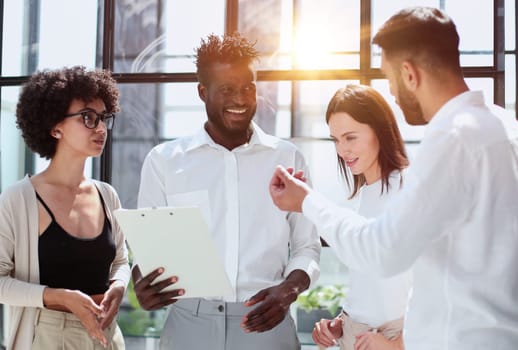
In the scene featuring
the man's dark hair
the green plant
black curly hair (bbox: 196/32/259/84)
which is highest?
black curly hair (bbox: 196/32/259/84)

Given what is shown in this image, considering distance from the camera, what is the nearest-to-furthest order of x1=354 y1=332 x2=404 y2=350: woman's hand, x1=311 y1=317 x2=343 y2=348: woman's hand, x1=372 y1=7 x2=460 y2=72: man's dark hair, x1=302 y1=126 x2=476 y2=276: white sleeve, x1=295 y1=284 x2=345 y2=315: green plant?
x1=302 y1=126 x2=476 y2=276: white sleeve → x1=372 y1=7 x2=460 y2=72: man's dark hair → x1=354 y1=332 x2=404 y2=350: woman's hand → x1=311 y1=317 x2=343 y2=348: woman's hand → x1=295 y1=284 x2=345 y2=315: green plant

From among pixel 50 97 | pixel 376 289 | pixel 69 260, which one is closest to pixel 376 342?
pixel 376 289

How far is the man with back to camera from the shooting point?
2.48 metres

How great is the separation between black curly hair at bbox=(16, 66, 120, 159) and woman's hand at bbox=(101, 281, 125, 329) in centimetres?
59

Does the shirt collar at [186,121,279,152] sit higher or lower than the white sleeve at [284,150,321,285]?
higher

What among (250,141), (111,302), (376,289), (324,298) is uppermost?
(250,141)

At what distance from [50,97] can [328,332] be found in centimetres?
137

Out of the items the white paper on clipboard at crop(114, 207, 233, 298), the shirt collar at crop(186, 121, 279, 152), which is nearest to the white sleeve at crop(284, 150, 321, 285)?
the shirt collar at crop(186, 121, 279, 152)

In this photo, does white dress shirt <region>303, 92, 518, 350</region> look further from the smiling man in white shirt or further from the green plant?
the green plant

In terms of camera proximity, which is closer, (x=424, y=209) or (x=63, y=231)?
(x=424, y=209)

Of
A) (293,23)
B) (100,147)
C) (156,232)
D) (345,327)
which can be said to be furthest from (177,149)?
(293,23)

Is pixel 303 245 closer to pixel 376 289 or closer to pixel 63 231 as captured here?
pixel 376 289

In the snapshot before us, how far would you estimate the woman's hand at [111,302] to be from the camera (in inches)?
99.5

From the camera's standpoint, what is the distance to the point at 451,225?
1515mm
